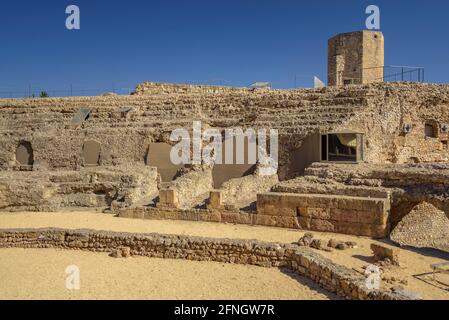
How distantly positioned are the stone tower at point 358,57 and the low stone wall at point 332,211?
17210 mm

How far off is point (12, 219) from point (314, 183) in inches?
402

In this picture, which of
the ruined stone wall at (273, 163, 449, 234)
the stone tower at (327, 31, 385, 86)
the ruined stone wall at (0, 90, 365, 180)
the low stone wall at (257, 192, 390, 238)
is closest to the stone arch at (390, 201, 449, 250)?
the ruined stone wall at (273, 163, 449, 234)

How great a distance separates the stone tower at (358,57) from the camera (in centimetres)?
2572

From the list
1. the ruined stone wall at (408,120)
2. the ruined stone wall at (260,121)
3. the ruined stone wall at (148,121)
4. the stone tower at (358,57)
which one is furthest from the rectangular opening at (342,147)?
the stone tower at (358,57)

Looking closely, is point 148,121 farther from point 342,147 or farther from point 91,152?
point 342,147

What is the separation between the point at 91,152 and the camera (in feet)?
65.4

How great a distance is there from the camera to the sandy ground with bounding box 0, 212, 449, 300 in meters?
7.37

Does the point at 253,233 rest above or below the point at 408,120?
below

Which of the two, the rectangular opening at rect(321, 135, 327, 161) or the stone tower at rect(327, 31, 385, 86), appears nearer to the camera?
the rectangular opening at rect(321, 135, 327, 161)

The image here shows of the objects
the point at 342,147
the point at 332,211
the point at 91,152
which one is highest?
the point at 342,147

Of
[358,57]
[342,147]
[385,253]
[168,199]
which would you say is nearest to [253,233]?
[168,199]

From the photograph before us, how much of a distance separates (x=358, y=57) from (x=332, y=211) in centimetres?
1822

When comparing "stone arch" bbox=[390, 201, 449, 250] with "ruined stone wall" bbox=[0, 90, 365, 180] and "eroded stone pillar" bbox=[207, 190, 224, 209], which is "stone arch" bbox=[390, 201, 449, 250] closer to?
"eroded stone pillar" bbox=[207, 190, 224, 209]

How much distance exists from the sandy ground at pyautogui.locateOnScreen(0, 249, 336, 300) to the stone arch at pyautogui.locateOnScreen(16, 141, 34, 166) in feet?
42.8
